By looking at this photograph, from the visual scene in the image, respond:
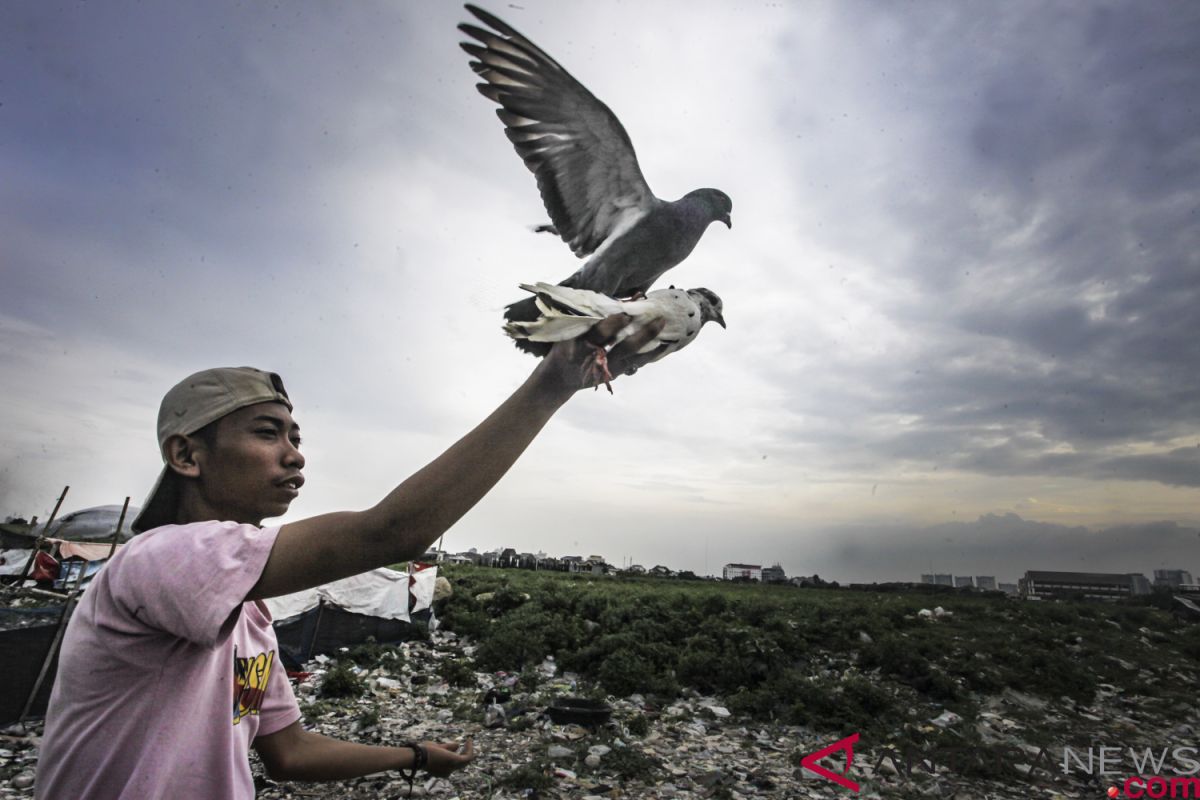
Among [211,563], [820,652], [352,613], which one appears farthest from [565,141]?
[820,652]

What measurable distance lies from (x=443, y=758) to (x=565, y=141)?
346 centimetres

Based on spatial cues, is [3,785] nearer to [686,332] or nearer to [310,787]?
[310,787]

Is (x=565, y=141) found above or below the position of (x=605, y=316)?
above

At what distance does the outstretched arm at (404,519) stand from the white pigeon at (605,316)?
0.17 meters

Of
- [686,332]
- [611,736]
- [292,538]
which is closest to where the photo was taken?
[292,538]

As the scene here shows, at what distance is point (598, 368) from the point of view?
3.81ft

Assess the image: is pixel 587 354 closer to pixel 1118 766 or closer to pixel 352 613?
pixel 1118 766

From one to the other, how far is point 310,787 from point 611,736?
2566mm

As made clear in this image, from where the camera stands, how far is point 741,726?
638 centimetres

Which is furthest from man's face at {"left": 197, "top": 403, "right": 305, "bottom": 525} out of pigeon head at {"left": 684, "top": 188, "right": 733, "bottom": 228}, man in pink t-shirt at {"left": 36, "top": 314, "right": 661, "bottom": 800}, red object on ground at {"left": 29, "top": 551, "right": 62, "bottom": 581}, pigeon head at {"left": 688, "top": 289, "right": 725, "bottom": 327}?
red object on ground at {"left": 29, "top": 551, "right": 62, "bottom": 581}

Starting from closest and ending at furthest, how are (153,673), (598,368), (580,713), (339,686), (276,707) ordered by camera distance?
(153,673), (598,368), (276,707), (580,713), (339,686)

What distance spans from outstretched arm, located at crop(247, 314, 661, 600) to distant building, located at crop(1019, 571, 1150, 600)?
21186 mm

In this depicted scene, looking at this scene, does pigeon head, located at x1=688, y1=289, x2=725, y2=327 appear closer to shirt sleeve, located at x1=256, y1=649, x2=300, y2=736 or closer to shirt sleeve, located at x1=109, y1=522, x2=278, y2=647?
shirt sleeve, located at x1=109, y1=522, x2=278, y2=647

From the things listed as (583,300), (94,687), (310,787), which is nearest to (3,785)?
(310,787)
